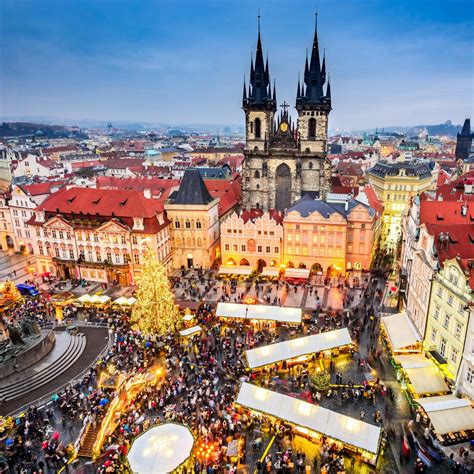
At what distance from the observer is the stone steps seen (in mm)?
36656

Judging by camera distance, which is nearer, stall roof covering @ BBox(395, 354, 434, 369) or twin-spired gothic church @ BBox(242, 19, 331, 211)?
stall roof covering @ BBox(395, 354, 434, 369)

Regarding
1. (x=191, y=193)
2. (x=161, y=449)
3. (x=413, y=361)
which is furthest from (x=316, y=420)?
(x=191, y=193)

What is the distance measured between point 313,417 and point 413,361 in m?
13.4

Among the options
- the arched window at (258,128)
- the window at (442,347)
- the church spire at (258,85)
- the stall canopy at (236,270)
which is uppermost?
the church spire at (258,85)

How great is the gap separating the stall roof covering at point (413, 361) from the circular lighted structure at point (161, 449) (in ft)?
68.1

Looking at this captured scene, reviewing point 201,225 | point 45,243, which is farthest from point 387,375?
point 45,243

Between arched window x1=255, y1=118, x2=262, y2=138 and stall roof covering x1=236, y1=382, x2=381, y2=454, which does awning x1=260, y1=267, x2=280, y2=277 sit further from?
arched window x1=255, y1=118, x2=262, y2=138

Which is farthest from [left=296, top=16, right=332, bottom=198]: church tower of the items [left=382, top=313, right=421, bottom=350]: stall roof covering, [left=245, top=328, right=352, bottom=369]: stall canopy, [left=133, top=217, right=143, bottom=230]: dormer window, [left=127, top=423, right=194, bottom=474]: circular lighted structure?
[left=127, top=423, right=194, bottom=474]: circular lighted structure

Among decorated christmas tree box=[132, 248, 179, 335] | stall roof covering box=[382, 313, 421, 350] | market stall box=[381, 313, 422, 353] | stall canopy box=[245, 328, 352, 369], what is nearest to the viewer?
stall canopy box=[245, 328, 352, 369]

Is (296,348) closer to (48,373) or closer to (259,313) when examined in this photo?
(259,313)

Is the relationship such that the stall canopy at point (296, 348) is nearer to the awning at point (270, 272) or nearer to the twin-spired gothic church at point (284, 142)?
the awning at point (270, 272)

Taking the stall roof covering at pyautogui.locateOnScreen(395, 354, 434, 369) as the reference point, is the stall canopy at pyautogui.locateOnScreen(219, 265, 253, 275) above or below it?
below

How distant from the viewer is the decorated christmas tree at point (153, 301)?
43219mm

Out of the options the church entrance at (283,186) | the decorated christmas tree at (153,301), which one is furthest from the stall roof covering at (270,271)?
the church entrance at (283,186)
